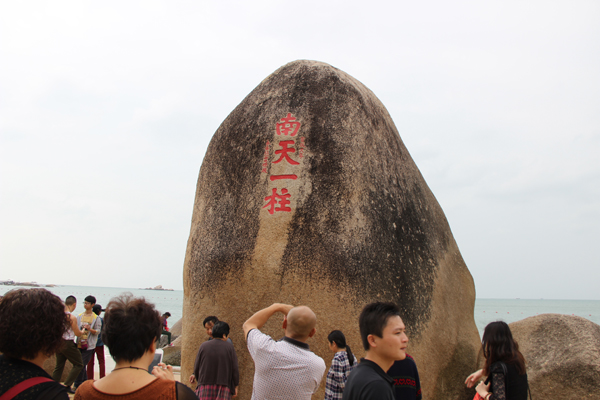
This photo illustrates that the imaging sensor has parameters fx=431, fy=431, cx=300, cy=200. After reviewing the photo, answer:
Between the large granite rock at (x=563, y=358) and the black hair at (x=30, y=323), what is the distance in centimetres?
490

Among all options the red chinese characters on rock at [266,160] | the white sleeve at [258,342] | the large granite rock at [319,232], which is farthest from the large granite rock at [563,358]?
the white sleeve at [258,342]

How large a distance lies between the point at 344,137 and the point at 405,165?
3.76 ft

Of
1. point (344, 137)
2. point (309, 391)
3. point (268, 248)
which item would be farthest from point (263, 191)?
point (309, 391)

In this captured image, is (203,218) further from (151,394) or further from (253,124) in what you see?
(151,394)

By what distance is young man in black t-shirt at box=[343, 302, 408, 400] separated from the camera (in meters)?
1.52

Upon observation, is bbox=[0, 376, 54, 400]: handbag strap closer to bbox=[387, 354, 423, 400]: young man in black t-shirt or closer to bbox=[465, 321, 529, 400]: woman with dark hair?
bbox=[387, 354, 423, 400]: young man in black t-shirt

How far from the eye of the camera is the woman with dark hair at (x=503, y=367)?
2559 millimetres

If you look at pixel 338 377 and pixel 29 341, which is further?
pixel 338 377

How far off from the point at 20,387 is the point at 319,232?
3.10 meters

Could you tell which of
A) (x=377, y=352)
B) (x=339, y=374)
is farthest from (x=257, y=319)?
(x=377, y=352)

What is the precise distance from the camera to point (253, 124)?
504 centimetres

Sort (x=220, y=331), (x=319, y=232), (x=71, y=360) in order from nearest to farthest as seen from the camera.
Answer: (x=220, y=331)
(x=319, y=232)
(x=71, y=360)

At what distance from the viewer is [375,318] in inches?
69.7

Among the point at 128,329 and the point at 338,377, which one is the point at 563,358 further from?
the point at 128,329
